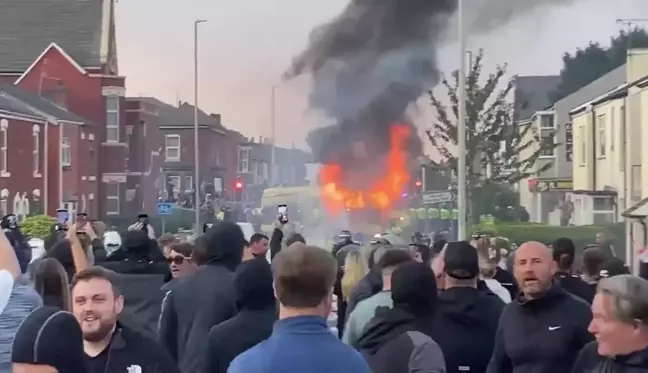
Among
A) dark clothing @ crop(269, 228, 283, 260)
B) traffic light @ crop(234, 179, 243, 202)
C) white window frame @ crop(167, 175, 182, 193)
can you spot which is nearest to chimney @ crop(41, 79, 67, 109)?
white window frame @ crop(167, 175, 182, 193)

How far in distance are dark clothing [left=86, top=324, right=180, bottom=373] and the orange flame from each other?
27510mm

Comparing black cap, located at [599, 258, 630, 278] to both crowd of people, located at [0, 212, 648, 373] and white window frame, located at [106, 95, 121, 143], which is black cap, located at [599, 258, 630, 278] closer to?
crowd of people, located at [0, 212, 648, 373]

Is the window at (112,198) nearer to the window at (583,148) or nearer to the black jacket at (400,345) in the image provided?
the window at (583,148)

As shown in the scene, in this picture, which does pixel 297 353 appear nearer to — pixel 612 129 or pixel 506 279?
pixel 506 279

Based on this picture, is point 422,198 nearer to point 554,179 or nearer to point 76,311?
point 554,179

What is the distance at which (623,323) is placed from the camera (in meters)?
4.05

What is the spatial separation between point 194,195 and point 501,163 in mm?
8407

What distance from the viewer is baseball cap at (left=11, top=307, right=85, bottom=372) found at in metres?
3.75

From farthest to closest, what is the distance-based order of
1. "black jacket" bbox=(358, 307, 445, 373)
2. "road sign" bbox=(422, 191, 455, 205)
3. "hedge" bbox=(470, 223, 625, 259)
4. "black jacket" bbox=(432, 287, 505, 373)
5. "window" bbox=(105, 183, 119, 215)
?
"window" bbox=(105, 183, 119, 215) < "hedge" bbox=(470, 223, 625, 259) < "road sign" bbox=(422, 191, 455, 205) < "black jacket" bbox=(432, 287, 505, 373) < "black jacket" bbox=(358, 307, 445, 373)

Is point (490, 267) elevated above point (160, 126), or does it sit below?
below

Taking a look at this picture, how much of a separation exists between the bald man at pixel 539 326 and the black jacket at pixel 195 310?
1.62 m

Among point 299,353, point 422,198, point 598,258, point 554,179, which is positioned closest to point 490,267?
point 598,258

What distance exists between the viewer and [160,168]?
3173 centimetres

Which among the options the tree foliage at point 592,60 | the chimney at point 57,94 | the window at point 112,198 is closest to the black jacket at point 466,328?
the tree foliage at point 592,60
